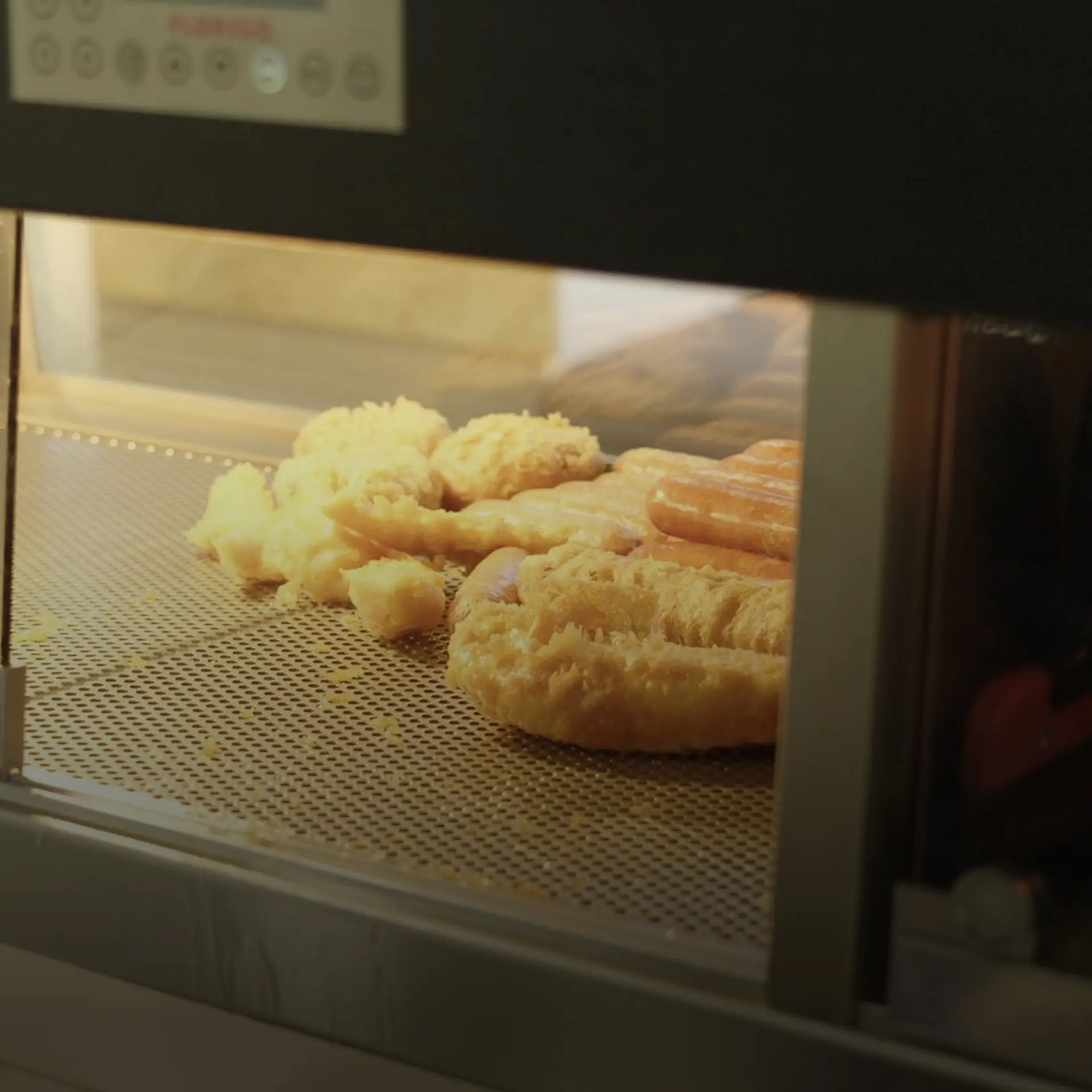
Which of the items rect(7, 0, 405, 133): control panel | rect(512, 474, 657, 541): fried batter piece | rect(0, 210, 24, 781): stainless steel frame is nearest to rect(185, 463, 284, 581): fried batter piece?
rect(512, 474, 657, 541): fried batter piece

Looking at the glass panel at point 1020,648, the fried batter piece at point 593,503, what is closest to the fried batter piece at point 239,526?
the fried batter piece at point 593,503

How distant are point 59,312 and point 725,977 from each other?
1.21m

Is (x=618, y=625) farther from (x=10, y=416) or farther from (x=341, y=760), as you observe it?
(x=10, y=416)

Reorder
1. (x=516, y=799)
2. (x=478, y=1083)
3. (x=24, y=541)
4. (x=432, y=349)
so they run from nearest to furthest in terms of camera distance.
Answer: (x=478, y=1083) → (x=516, y=799) → (x=24, y=541) → (x=432, y=349)

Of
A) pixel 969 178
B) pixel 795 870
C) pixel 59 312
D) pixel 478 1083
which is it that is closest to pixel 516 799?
pixel 478 1083

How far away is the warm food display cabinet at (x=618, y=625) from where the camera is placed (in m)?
0.64

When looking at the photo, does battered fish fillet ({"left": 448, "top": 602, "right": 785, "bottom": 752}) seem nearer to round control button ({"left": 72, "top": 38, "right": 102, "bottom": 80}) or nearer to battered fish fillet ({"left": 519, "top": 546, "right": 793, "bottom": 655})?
battered fish fillet ({"left": 519, "top": 546, "right": 793, "bottom": 655})

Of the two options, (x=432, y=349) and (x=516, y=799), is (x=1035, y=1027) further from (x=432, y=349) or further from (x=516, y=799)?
(x=432, y=349)

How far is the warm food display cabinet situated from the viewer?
2.09 ft

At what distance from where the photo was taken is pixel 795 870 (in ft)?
2.49

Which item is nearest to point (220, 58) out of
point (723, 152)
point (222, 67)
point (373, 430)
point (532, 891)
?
point (222, 67)

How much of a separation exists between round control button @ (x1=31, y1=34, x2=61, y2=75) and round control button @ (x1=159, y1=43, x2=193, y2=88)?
53mm

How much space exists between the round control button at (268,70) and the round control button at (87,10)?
77 millimetres

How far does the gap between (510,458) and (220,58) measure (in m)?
0.79
